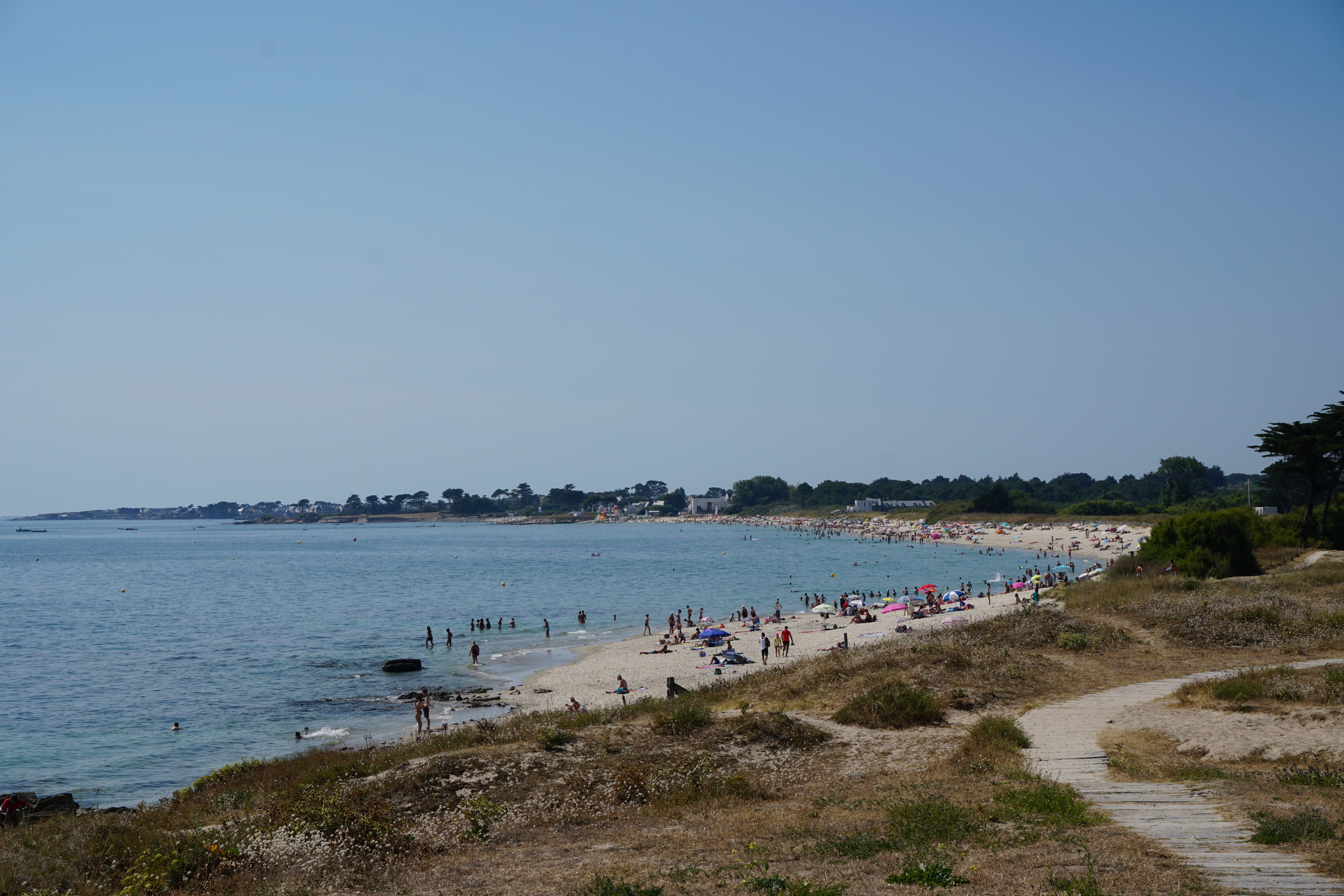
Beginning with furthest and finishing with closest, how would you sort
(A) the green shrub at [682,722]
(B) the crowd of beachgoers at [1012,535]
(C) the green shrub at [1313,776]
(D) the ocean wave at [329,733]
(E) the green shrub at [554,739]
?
(B) the crowd of beachgoers at [1012,535]
(D) the ocean wave at [329,733]
(A) the green shrub at [682,722]
(E) the green shrub at [554,739]
(C) the green shrub at [1313,776]

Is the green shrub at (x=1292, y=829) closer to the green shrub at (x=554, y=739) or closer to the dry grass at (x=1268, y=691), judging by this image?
the dry grass at (x=1268, y=691)

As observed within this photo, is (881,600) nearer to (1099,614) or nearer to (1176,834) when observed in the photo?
(1099,614)

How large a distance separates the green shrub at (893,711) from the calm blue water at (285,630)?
56.1 ft

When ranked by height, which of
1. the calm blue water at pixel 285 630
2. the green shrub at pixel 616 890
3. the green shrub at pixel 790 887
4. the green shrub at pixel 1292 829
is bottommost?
the calm blue water at pixel 285 630

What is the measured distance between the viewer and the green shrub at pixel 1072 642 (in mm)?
24969

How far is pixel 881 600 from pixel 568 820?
54.7 m

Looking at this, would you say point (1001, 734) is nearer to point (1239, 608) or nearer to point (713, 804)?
point (713, 804)

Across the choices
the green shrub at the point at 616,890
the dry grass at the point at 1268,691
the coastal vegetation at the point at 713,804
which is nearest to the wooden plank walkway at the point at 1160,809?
the coastal vegetation at the point at 713,804

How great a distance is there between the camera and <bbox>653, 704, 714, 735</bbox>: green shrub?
58.2 feet

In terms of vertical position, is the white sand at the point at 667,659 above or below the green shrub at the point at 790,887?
below

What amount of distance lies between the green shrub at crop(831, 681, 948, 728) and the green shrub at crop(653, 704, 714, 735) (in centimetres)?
300

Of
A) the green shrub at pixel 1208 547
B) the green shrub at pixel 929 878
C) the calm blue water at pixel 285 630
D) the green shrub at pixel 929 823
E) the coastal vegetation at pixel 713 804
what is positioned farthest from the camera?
the green shrub at pixel 1208 547

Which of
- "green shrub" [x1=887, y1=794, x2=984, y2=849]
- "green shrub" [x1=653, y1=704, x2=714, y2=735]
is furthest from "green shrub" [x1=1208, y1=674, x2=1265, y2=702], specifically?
"green shrub" [x1=653, y1=704, x2=714, y2=735]

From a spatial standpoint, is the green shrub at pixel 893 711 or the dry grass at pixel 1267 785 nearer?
the dry grass at pixel 1267 785
